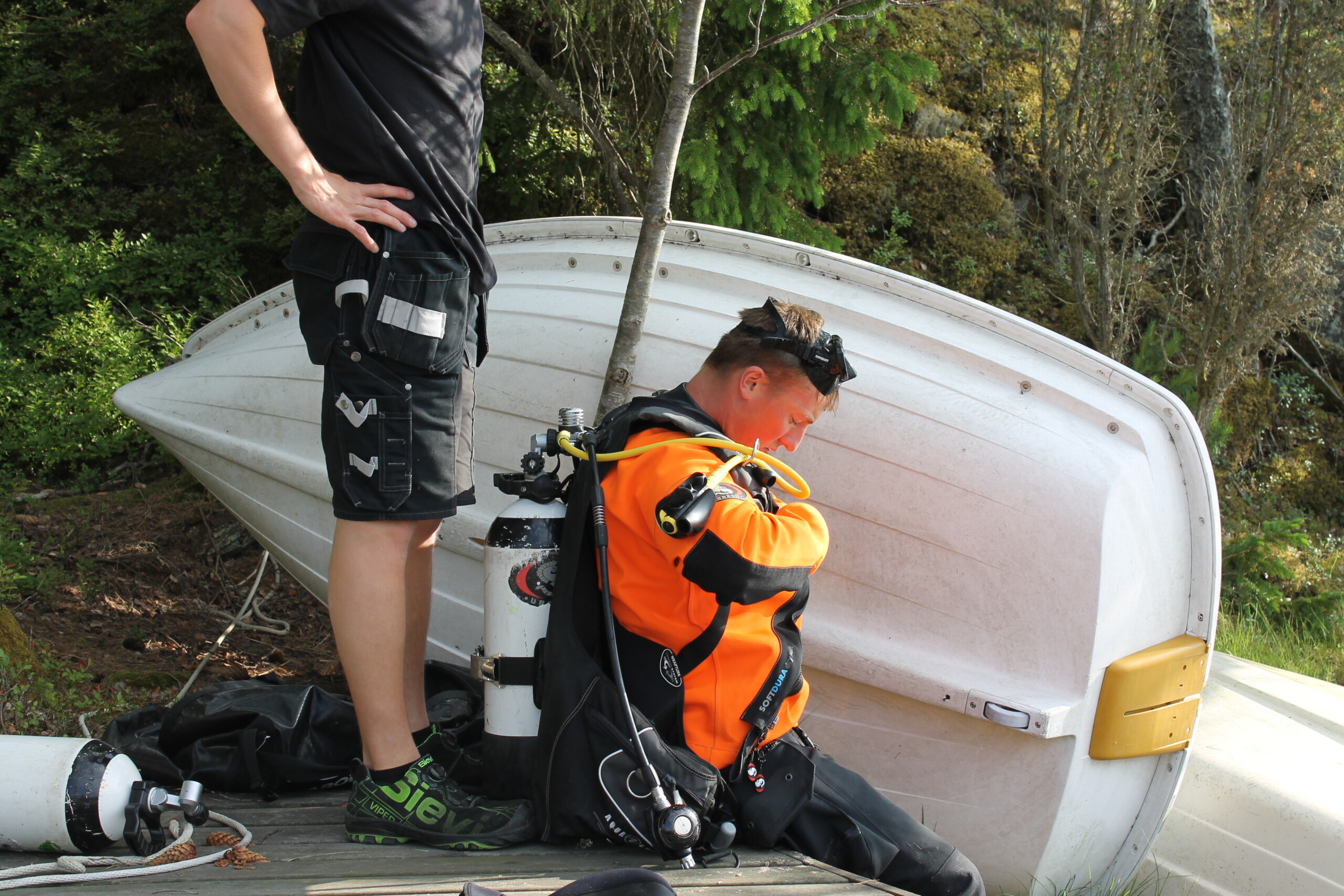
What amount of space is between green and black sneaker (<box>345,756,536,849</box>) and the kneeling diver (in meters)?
0.09

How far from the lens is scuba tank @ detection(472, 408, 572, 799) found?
89.5 inches

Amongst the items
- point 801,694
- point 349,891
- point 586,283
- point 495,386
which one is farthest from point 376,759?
point 586,283

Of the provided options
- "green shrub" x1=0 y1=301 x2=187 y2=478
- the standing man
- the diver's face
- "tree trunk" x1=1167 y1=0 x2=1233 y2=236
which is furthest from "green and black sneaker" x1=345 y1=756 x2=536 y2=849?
"tree trunk" x1=1167 y1=0 x2=1233 y2=236

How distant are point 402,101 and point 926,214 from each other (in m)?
6.11

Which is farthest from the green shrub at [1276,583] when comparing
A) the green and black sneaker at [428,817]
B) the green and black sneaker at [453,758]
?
the green and black sneaker at [428,817]

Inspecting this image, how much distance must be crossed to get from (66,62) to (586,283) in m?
5.82

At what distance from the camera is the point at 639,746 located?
79.5 inches

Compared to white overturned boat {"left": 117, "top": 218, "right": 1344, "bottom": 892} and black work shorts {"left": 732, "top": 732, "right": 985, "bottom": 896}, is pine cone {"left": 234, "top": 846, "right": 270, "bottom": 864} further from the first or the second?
white overturned boat {"left": 117, "top": 218, "right": 1344, "bottom": 892}

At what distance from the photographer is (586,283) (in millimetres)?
3555

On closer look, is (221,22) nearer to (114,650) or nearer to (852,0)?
(852,0)

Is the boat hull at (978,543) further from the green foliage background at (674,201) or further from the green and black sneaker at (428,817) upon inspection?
the green foliage background at (674,201)

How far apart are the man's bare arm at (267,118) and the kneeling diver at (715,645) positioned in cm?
71

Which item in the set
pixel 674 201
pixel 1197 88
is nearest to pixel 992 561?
pixel 674 201

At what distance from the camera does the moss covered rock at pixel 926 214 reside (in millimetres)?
7445
